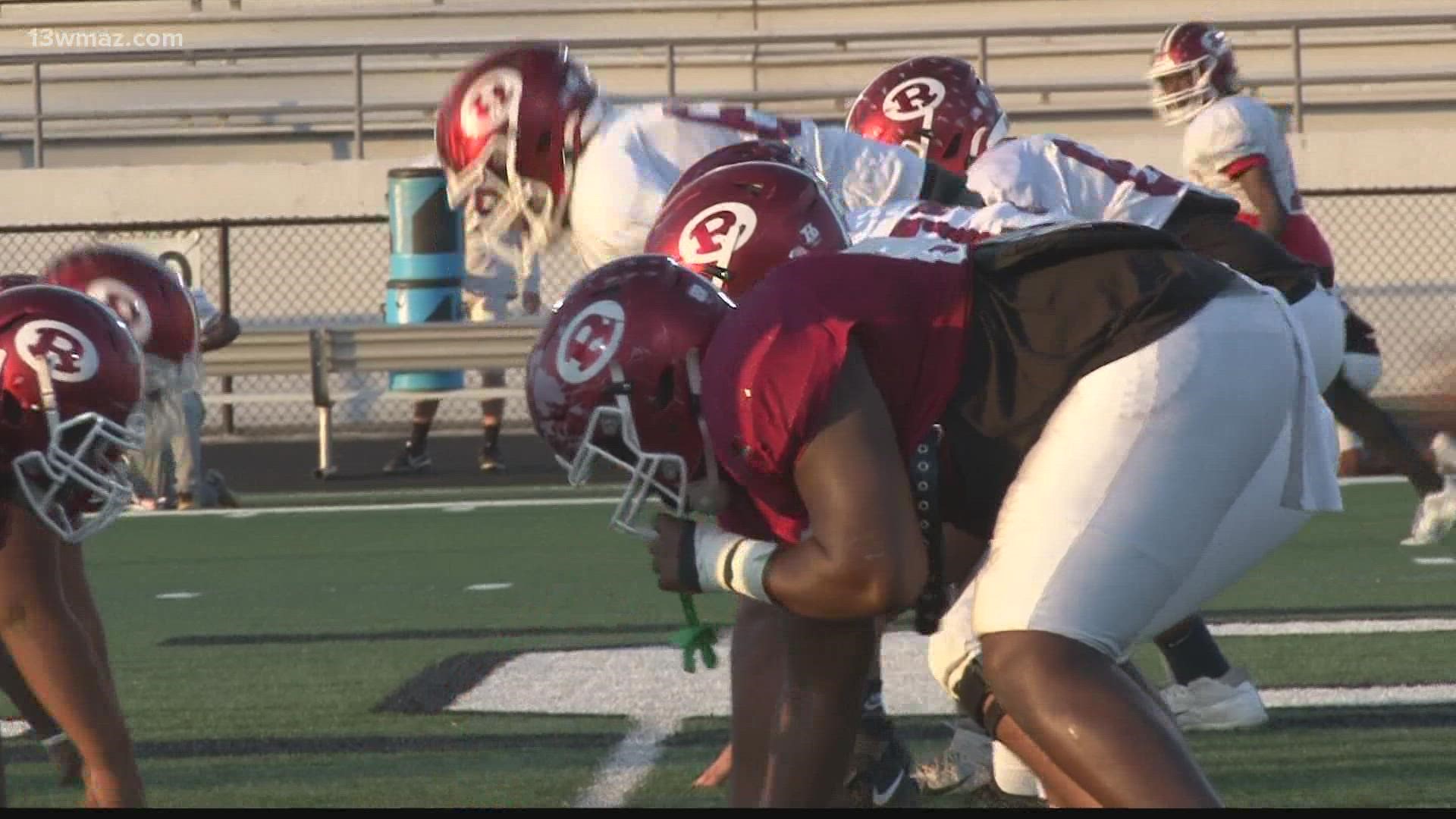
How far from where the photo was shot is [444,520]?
30.6 feet

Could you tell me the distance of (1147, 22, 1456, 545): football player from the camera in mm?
6844

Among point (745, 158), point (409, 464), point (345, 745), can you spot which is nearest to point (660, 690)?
point (345, 745)

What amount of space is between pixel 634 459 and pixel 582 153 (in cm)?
135

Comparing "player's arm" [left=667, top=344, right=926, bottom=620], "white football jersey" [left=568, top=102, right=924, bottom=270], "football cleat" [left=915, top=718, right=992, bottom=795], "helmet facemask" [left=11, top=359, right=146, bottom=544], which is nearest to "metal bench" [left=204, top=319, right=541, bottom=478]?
"white football jersey" [left=568, top=102, right=924, bottom=270]

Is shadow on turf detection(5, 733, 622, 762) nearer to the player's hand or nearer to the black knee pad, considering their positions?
the black knee pad

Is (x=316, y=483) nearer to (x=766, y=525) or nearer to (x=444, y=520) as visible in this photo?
(x=444, y=520)

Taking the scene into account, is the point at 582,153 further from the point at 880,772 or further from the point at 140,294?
the point at 880,772

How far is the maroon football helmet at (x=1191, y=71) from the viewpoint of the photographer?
22.8 ft

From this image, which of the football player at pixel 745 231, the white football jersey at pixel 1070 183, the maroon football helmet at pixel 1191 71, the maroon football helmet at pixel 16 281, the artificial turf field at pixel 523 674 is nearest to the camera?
the football player at pixel 745 231

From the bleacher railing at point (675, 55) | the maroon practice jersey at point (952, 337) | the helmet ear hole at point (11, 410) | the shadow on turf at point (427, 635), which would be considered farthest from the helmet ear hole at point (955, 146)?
the bleacher railing at point (675, 55)

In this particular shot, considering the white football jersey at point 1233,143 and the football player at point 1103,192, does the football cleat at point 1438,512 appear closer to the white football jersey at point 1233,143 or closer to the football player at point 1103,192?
the white football jersey at point 1233,143

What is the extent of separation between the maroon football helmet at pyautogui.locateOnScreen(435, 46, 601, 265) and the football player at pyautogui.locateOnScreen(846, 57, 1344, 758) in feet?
2.77

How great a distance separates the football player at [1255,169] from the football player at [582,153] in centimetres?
288

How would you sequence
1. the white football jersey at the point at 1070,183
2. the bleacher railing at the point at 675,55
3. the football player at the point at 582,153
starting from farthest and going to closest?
the bleacher railing at the point at 675,55, the white football jersey at the point at 1070,183, the football player at the point at 582,153
